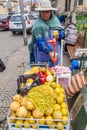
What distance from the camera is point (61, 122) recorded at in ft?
8.82

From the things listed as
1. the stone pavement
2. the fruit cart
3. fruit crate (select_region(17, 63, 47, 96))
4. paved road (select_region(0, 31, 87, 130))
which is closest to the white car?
paved road (select_region(0, 31, 87, 130))

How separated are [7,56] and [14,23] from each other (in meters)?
9.64

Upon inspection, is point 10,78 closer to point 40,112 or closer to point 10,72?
point 10,72

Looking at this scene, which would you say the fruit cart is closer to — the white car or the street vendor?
the street vendor

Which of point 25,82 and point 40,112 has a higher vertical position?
point 40,112

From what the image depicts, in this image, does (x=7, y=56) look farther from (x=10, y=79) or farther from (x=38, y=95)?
(x=38, y=95)

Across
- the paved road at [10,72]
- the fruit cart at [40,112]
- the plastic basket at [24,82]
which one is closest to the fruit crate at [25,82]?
the plastic basket at [24,82]

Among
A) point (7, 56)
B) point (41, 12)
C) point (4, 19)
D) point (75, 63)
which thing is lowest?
point (4, 19)

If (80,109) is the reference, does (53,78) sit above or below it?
above

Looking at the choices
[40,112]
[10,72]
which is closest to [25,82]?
[40,112]

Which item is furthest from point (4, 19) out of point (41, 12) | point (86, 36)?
point (41, 12)

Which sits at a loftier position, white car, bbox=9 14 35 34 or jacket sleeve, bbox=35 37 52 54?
jacket sleeve, bbox=35 37 52 54

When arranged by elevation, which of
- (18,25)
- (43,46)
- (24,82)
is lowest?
(18,25)

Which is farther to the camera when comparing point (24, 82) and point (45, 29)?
point (45, 29)
